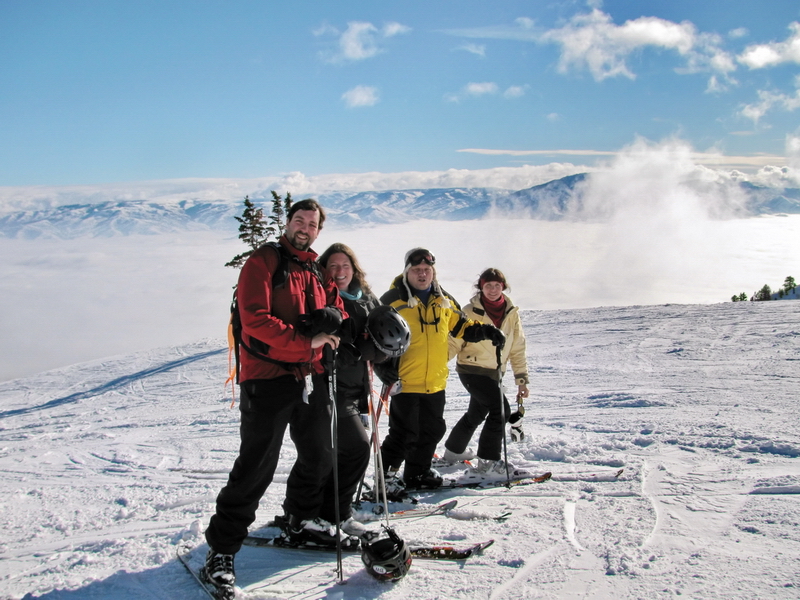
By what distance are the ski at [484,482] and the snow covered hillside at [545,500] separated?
0.11m

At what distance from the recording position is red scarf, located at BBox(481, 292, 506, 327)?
4.78 meters

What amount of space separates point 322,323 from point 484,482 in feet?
8.46

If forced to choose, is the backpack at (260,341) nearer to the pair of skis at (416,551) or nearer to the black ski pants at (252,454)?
the black ski pants at (252,454)

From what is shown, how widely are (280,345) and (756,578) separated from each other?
263 cm

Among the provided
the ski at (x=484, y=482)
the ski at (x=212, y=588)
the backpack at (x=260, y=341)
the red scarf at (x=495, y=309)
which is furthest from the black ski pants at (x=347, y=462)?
the red scarf at (x=495, y=309)

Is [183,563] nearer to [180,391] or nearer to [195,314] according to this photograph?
[180,391]

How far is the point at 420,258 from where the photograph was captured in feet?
13.6

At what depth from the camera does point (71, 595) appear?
2.72 m

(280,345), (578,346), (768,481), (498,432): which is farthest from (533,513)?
(578,346)

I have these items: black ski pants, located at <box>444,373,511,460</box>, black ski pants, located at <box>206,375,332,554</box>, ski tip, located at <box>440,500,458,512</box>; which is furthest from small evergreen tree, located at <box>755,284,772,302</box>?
black ski pants, located at <box>206,375,332,554</box>

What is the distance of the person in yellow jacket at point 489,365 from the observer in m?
4.61

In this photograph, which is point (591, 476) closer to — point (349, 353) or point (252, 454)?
point (349, 353)

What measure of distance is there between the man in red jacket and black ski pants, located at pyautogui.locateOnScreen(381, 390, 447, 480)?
124 cm

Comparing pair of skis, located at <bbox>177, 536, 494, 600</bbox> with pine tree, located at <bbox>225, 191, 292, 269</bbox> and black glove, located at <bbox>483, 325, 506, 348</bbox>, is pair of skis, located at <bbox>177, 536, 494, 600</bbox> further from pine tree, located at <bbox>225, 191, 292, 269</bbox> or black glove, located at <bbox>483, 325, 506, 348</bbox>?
pine tree, located at <bbox>225, 191, 292, 269</bbox>
